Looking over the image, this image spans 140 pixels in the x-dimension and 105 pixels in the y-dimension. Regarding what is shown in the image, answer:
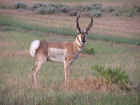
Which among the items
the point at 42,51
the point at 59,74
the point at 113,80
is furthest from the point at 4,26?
the point at 113,80

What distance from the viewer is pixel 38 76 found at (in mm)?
5047

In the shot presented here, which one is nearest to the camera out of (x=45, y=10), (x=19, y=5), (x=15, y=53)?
(x=19, y=5)

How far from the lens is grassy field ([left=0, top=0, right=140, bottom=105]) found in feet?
10.9

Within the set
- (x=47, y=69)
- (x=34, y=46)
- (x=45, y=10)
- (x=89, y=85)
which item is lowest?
(x=47, y=69)

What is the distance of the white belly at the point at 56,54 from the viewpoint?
16.8 feet

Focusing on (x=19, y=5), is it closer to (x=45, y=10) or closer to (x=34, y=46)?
(x=45, y=10)

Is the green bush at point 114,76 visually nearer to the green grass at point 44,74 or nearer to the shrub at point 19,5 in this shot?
the green grass at point 44,74

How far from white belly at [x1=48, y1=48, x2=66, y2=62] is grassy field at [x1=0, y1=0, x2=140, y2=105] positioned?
7.9 inches

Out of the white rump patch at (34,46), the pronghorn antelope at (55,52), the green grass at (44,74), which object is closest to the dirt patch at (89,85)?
the green grass at (44,74)

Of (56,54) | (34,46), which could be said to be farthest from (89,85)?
(34,46)

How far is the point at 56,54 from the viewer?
201 inches

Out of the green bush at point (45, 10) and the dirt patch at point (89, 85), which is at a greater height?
the green bush at point (45, 10)

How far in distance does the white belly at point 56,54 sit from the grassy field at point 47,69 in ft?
0.66

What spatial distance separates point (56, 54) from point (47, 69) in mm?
480
